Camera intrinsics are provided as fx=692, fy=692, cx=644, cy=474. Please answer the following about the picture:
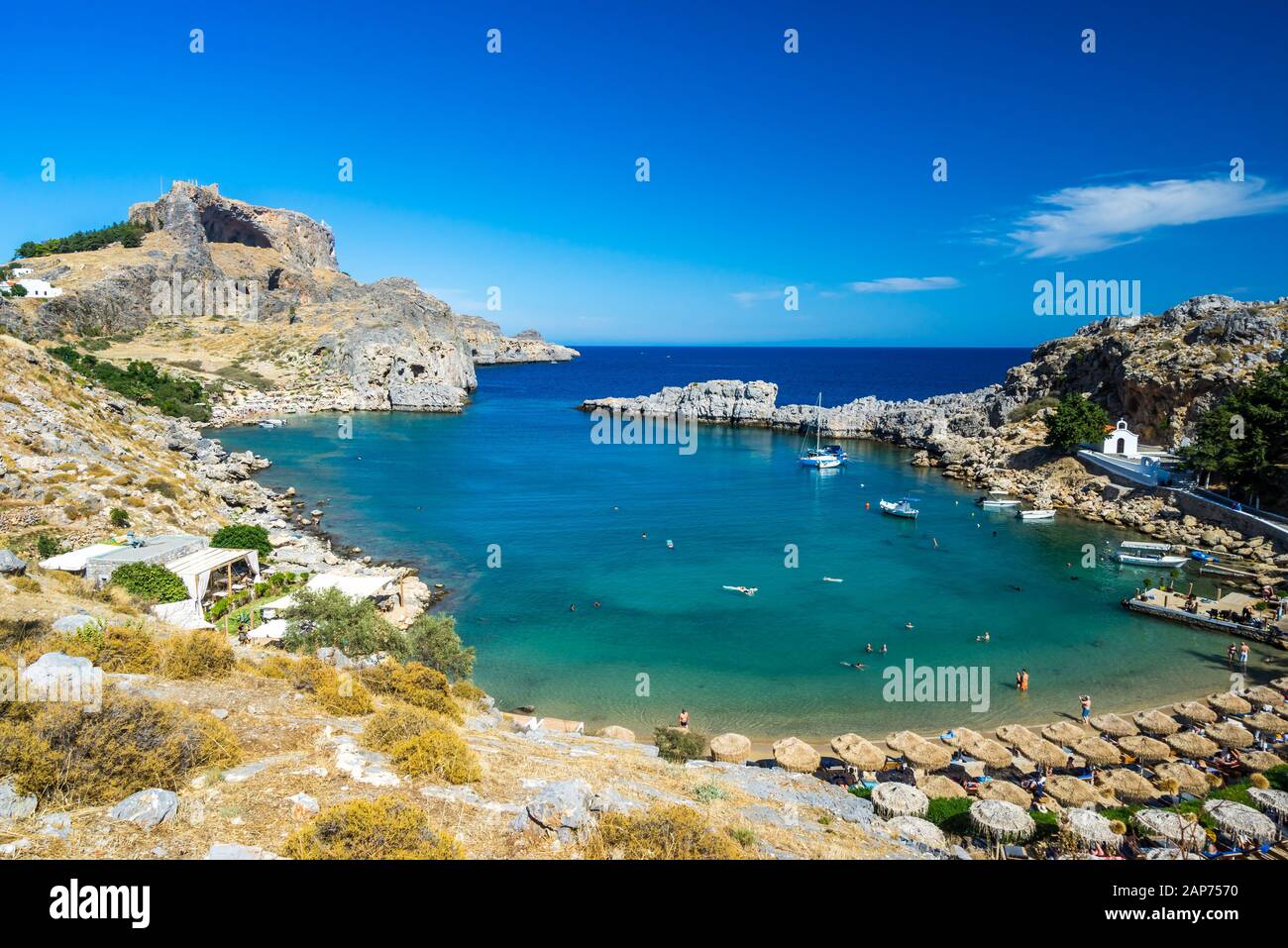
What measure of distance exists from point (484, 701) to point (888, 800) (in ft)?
31.7

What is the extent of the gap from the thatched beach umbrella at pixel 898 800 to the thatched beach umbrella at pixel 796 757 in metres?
2.86

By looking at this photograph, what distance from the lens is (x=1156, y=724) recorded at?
65.2 feet

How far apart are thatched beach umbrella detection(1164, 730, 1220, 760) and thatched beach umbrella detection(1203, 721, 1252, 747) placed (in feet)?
0.82

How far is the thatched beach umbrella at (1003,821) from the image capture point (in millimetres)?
13375

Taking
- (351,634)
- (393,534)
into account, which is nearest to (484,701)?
(351,634)

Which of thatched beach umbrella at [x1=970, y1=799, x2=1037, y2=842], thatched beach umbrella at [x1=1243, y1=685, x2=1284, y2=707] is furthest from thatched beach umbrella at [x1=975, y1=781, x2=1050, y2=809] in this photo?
thatched beach umbrella at [x1=1243, y1=685, x2=1284, y2=707]

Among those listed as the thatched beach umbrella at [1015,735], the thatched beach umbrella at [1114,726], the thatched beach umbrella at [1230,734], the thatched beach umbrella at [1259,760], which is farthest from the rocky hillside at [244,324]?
the thatched beach umbrella at [1259,760]

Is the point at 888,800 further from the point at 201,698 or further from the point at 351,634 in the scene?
the point at 351,634

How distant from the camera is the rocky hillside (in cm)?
9150

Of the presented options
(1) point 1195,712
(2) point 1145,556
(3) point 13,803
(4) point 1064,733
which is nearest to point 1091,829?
(4) point 1064,733

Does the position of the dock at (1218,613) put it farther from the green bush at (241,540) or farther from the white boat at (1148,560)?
the green bush at (241,540)

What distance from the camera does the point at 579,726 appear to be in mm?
18953
